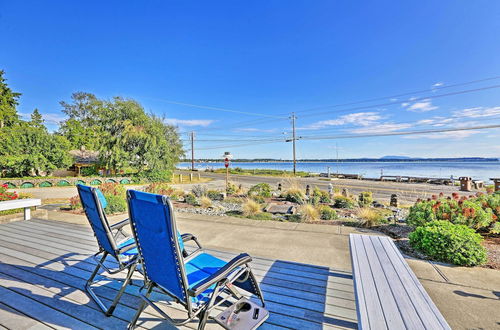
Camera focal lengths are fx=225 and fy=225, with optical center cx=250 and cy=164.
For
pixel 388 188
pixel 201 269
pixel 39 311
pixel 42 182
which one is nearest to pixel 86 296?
pixel 39 311

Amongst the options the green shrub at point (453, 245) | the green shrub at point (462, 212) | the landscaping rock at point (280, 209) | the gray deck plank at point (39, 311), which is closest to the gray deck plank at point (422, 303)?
the green shrub at point (453, 245)

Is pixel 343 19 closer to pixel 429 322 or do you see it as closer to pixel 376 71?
pixel 376 71

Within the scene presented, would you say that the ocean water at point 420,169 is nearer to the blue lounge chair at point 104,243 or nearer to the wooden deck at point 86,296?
the wooden deck at point 86,296

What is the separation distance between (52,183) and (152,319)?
19975mm

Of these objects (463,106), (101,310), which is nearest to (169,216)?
(101,310)

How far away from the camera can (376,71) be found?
61.6 ft

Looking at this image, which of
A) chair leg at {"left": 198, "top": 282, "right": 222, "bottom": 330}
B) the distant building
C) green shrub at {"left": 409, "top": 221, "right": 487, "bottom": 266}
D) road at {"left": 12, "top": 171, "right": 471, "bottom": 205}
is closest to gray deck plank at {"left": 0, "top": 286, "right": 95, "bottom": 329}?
chair leg at {"left": 198, "top": 282, "right": 222, "bottom": 330}

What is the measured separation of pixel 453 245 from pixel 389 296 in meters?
2.57

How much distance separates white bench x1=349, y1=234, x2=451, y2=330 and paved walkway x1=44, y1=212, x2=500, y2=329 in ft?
2.08

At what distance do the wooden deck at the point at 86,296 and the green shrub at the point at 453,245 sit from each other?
1700mm

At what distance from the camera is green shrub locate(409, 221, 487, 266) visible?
2.98 m

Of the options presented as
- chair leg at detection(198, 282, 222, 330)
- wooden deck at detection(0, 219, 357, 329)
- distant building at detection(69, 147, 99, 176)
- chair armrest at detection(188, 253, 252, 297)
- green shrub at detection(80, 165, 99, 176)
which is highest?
distant building at detection(69, 147, 99, 176)

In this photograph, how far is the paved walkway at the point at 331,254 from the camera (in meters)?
2.01

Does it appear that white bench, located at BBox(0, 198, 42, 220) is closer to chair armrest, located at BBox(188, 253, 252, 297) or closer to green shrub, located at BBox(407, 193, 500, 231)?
chair armrest, located at BBox(188, 253, 252, 297)
